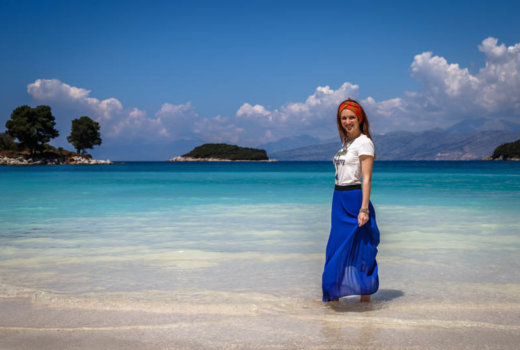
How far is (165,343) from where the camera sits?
3787 mm

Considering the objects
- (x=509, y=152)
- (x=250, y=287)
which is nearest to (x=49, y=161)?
(x=250, y=287)

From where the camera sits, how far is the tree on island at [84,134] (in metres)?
116

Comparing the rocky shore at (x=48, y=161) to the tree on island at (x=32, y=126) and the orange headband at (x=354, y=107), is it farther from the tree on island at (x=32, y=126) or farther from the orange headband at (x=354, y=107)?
the orange headband at (x=354, y=107)

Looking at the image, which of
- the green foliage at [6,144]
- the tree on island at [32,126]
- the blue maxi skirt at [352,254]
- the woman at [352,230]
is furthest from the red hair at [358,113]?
the green foliage at [6,144]

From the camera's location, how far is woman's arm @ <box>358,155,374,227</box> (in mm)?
4391

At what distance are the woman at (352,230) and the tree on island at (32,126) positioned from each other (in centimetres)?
10419

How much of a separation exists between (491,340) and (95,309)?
3868 millimetres

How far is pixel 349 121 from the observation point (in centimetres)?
463

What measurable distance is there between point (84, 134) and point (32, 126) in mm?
19288

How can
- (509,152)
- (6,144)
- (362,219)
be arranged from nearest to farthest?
(362,219) < (6,144) < (509,152)

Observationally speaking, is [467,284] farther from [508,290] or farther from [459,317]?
[459,317]

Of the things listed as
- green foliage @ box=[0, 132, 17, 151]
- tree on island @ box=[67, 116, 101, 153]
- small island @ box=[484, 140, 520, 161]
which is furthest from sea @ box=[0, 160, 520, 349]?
small island @ box=[484, 140, 520, 161]

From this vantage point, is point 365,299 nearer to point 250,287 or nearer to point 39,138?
point 250,287

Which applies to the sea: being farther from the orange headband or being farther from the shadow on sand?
the orange headband
